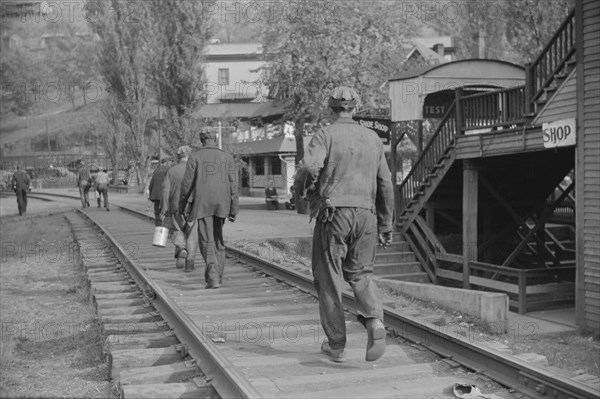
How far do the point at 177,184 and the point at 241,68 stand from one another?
62.9 m

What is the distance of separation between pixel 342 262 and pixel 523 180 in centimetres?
1482

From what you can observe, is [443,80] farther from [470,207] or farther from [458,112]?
[470,207]

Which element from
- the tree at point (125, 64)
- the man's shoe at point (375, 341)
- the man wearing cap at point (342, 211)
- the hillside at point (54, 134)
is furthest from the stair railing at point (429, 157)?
the hillside at point (54, 134)

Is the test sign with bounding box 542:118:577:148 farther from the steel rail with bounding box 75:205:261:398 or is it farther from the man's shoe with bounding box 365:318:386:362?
the man's shoe with bounding box 365:318:386:362

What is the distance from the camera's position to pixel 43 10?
19703mm

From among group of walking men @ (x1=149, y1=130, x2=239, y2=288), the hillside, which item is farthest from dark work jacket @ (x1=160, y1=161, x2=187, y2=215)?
the hillside

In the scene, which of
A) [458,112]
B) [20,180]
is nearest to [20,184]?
[20,180]

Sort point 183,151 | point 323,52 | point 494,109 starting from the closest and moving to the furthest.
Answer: point 183,151
point 494,109
point 323,52

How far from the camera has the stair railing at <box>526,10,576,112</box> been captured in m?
14.4

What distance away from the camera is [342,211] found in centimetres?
595

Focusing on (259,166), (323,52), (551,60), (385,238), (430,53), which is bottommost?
(385,238)

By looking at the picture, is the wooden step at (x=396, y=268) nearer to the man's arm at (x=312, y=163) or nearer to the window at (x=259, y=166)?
the man's arm at (x=312, y=163)

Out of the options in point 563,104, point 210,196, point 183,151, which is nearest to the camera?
point 210,196

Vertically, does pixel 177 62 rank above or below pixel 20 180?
above
